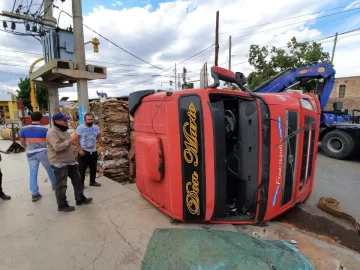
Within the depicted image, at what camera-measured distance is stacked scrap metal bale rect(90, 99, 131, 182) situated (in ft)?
17.8

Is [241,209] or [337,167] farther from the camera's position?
[337,167]

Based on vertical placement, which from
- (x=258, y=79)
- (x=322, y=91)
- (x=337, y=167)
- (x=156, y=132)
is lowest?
(x=337, y=167)

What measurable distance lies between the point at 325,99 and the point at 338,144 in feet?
5.55

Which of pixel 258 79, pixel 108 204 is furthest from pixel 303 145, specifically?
pixel 258 79

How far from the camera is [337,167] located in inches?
249

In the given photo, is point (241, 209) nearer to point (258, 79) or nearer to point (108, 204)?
point (108, 204)

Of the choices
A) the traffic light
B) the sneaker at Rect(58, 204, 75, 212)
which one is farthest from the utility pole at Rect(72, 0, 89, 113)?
the sneaker at Rect(58, 204, 75, 212)

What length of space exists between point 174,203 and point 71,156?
183 cm

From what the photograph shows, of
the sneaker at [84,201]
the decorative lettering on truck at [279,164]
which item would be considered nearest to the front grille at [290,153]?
the decorative lettering on truck at [279,164]

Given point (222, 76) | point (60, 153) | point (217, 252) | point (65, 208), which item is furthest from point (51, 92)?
point (217, 252)

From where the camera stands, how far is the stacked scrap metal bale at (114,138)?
541cm

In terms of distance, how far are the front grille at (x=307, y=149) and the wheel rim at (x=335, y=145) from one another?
5093mm

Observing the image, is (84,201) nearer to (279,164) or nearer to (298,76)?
(279,164)

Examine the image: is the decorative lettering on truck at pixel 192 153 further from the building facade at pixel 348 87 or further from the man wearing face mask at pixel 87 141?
the building facade at pixel 348 87
